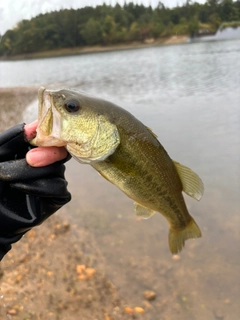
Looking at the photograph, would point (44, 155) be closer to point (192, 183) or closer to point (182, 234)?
point (192, 183)

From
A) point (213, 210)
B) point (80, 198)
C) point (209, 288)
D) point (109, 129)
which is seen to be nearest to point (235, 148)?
point (213, 210)

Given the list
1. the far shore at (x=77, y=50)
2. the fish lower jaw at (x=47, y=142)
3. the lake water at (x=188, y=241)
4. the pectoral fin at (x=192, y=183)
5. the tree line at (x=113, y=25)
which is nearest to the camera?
the fish lower jaw at (x=47, y=142)

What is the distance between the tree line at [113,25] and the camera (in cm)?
6275

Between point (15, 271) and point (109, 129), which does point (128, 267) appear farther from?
point (109, 129)

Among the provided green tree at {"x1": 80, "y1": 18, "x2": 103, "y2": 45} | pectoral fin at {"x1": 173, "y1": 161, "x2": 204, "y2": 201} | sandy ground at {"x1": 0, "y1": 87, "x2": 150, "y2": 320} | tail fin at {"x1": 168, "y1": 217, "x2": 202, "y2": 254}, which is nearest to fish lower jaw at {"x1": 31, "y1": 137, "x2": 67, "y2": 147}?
pectoral fin at {"x1": 173, "y1": 161, "x2": 204, "y2": 201}

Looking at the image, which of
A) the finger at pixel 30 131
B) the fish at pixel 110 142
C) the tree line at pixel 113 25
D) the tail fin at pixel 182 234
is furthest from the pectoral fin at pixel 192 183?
the tree line at pixel 113 25

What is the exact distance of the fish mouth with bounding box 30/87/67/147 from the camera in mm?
1892

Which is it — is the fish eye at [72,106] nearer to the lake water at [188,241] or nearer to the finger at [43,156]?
the finger at [43,156]

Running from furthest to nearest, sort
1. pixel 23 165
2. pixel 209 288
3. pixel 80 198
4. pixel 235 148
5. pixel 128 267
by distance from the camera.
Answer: pixel 235 148 → pixel 80 198 → pixel 128 267 → pixel 209 288 → pixel 23 165

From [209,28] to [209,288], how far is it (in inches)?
2643

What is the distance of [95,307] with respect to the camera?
3.88 meters

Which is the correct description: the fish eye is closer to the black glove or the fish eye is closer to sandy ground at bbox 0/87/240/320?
the black glove

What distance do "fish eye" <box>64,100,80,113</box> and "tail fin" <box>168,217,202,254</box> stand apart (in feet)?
4.70

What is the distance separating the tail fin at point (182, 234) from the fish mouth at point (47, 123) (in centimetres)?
141
